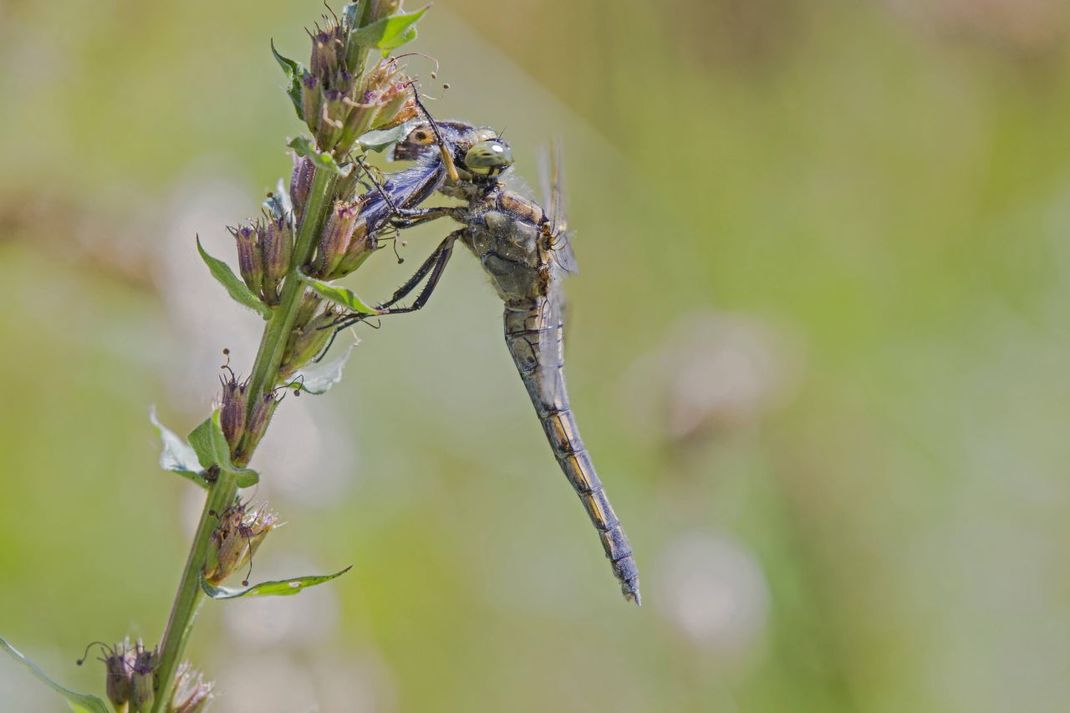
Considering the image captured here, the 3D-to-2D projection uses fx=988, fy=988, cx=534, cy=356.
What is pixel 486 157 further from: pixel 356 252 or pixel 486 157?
pixel 356 252

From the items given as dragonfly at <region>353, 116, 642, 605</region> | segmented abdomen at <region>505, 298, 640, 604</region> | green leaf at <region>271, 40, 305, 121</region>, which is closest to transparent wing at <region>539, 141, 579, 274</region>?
dragonfly at <region>353, 116, 642, 605</region>

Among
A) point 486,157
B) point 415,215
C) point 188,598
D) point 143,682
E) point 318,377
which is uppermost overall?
point 486,157

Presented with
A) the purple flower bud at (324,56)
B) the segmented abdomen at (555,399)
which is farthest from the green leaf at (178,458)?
the segmented abdomen at (555,399)

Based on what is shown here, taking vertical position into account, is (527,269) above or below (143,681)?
above

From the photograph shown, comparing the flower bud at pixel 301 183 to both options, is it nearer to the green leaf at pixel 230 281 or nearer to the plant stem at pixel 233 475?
the plant stem at pixel 233 475

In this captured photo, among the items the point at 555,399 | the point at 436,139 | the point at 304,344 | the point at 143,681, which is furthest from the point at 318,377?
the point at 555,399

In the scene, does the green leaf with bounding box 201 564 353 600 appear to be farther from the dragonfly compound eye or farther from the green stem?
the dragonfly compound eye
